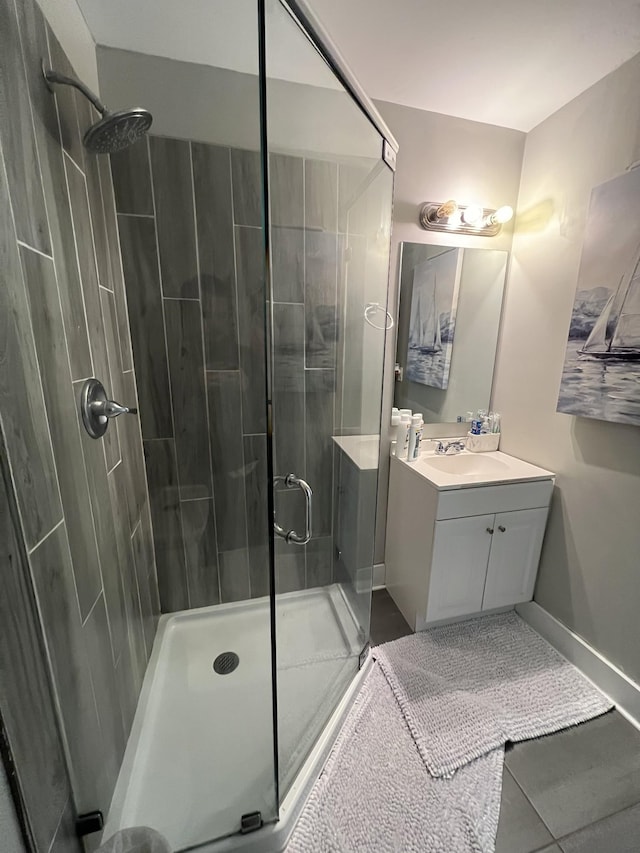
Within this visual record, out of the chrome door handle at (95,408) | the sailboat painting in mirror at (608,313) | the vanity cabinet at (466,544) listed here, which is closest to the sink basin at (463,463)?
the vanity cabinet at (466,544)

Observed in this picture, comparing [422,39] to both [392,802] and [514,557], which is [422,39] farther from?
[392,802]

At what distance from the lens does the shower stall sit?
0.94 m

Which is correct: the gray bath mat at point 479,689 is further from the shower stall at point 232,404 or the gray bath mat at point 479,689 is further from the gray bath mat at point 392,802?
the shower stall at point 232,404

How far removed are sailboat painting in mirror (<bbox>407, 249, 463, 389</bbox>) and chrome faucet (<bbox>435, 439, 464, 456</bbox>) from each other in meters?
0.32

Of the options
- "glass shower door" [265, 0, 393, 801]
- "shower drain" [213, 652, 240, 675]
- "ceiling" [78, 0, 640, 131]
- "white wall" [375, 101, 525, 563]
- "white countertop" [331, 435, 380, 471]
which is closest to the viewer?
"ceiling" [78, 0, 640, 131]

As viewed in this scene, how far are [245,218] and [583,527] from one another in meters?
1.94

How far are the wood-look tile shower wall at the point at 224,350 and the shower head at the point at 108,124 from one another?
0.97 feet

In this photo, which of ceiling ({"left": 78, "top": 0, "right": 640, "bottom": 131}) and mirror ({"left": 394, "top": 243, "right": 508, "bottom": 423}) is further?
mirror ({"left": 394, "top": 243, "right": 508, "bottom": 423})

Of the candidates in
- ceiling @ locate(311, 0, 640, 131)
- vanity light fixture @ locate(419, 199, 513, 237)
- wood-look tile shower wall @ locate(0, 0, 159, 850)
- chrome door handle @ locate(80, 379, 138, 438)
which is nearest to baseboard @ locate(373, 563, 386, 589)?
wood-look tile shower wall @ locate(0, 0, 159, 850)

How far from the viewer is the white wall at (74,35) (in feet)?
2.72

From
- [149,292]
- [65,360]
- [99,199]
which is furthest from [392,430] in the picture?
[99,199]

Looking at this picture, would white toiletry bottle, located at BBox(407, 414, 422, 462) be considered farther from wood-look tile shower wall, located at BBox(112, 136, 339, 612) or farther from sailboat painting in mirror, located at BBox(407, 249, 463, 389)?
wood-look tile shower wall, located at BBox(112, 136, 339, 612)

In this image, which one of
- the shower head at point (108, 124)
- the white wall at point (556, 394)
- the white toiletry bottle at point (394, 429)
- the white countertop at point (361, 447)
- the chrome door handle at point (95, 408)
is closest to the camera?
the shower head at point (108, 124)

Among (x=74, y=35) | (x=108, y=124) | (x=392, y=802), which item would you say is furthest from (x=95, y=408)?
(x=392, y=802)
